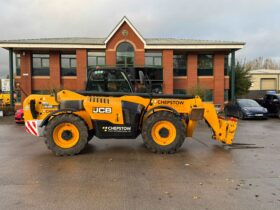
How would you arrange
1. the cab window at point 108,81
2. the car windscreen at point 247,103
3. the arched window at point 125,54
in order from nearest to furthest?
the cab window at point 108,81 < the car windscreen at point 247,103 < the arched window at point 125,54

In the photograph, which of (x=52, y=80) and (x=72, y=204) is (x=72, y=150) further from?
(x=52, y=80)

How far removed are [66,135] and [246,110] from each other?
563 inches

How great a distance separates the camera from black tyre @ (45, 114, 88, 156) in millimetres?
7707

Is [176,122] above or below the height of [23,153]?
above

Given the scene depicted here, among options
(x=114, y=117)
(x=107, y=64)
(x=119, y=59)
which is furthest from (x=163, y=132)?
(x=119, y=59)

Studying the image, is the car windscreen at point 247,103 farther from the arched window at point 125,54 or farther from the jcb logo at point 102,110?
the jcb logo at point 102,110

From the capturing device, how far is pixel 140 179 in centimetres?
570

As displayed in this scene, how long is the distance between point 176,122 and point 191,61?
2159cm

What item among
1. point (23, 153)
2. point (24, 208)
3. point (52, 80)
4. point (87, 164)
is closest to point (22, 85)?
point (52, 80)

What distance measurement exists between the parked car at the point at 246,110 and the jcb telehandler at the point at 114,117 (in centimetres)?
1123

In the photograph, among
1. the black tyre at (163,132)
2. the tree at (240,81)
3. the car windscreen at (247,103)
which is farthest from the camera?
the tree at (240,81)

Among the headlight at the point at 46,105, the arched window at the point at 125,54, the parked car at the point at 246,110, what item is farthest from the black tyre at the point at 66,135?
the arched window at the point at 125,54

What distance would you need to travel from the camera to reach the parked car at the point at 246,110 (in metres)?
18.6

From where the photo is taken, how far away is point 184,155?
25.7 ft
